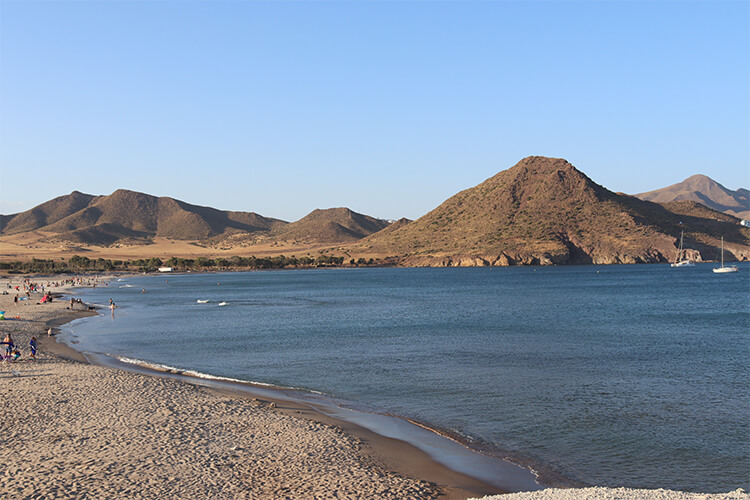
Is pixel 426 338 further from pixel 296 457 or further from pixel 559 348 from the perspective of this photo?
pixel 296 457

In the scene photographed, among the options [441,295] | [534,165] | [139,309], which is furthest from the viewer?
[534,165]

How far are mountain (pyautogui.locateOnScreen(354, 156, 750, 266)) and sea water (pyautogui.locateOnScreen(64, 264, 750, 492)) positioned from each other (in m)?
93.7

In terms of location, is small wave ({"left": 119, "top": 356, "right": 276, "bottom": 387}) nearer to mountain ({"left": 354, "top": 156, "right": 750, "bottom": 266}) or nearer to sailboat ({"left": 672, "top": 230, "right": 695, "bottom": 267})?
mountain ({"left": 354, "top": 156, "right": 750, "bottom": 266})

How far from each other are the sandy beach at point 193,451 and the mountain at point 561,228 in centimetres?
14628

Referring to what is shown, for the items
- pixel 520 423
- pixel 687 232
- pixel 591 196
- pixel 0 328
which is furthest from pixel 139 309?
pixel 687 232

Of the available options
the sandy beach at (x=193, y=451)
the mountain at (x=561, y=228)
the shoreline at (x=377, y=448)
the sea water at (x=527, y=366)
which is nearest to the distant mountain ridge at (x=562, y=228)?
the mountain at (x=561, y=228)

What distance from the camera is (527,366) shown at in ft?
98.4

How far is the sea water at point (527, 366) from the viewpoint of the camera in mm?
17250

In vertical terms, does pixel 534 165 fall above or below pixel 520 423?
above

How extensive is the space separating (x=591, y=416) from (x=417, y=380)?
819cm

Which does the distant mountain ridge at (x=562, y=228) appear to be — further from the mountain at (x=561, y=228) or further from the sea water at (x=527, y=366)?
the sea water at (x=527, y=366)

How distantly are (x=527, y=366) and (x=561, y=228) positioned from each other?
140962 mm

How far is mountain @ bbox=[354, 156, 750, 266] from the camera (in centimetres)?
15800

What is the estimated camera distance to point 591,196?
562ft
